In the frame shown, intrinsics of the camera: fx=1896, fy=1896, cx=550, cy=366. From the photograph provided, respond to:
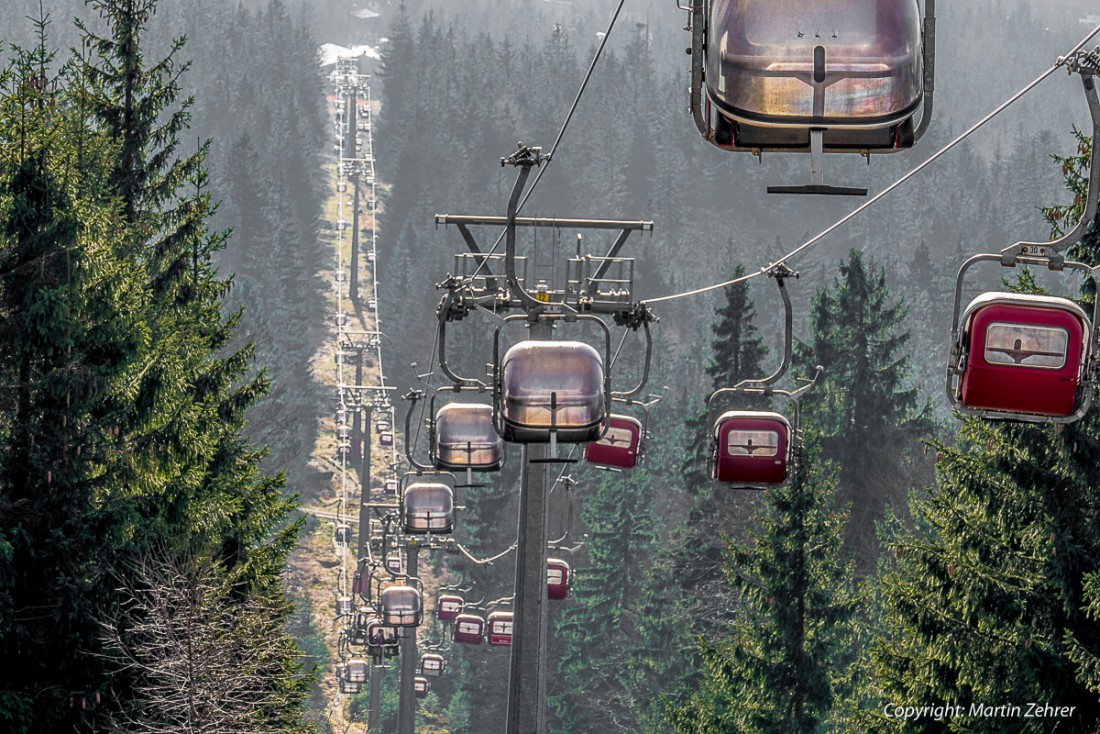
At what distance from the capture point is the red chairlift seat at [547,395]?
57.2 feet

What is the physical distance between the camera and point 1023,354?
1134 cm

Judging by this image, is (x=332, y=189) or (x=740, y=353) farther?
(x=332, y=189)

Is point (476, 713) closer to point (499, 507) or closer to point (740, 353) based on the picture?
point (499, 507)

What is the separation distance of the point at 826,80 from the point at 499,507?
64717 millimetres

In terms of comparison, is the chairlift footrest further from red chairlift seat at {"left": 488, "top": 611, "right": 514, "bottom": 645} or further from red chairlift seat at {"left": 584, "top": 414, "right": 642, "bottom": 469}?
red chairlift seat at {"left": 488, "top": 611, "right": 514, "bottom": 645}

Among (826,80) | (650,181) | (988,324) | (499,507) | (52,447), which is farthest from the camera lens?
(650,181)

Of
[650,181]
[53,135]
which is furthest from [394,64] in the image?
[53,135]

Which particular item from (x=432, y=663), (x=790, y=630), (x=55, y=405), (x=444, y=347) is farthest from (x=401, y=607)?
(x=55, y=405)

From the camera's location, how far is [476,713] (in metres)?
62.5

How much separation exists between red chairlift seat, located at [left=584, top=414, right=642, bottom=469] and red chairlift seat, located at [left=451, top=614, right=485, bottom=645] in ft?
86.3

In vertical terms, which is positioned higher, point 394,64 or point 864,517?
point 394,64

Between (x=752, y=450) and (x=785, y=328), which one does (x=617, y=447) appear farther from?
(x=785, y=328)

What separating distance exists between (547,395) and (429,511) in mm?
22779

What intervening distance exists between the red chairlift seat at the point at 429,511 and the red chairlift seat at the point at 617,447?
35.5 ft
